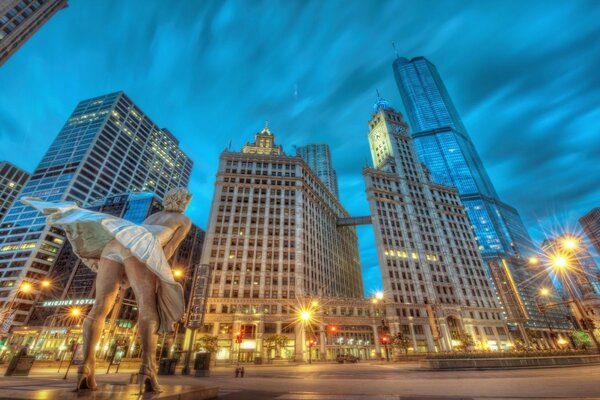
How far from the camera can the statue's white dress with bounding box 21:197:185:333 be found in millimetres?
5949

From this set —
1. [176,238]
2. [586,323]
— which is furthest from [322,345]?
[176,238]

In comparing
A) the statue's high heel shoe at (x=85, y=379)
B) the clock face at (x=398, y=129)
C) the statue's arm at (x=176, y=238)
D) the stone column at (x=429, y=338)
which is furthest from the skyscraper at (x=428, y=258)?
the statue's high heel shoe at (x=85, y=379)

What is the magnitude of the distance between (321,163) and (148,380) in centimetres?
13858

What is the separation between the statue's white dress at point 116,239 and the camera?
595cm

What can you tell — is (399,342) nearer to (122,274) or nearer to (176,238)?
(176,238)

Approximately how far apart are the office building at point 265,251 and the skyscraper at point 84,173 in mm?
45038

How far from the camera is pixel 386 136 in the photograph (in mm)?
95688

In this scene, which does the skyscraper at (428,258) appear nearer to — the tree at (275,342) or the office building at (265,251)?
the office building at (265,251)

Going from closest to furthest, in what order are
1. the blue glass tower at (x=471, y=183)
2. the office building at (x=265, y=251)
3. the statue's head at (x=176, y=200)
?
the statue's head at (x=176, y=200) → the office building at (x=265, y=251) → the blue glass tower at (x=471, y=183)

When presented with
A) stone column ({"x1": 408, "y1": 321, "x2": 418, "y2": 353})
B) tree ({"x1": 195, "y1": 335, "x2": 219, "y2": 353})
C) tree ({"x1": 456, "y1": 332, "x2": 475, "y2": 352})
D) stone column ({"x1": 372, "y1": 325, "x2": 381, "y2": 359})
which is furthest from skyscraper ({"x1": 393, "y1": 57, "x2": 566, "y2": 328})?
tree ({"x1": 195, "y1": 335, "x2": 219, "y2": 353})

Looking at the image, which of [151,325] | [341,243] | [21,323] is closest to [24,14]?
[21,323]

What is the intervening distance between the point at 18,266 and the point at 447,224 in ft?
405

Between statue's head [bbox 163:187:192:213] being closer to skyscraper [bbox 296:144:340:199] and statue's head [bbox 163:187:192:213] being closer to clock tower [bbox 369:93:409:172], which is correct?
clock tower [bbox 369:93:409:172]

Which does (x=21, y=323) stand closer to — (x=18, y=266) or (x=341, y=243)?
(x=18, y=266)
